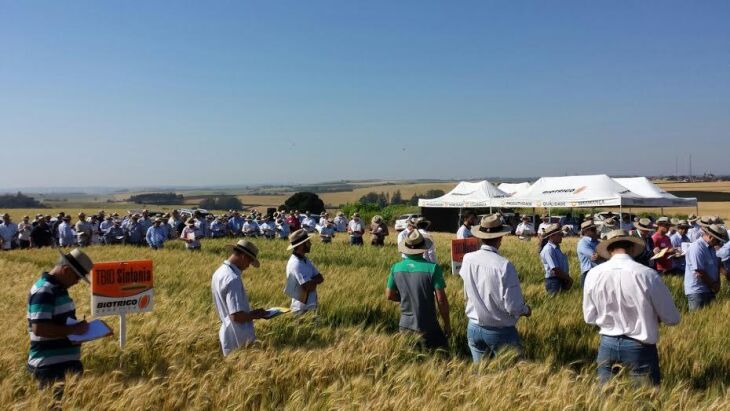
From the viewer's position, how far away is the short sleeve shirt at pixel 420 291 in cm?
598

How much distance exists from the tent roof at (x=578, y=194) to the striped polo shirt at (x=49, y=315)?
22.1 metres

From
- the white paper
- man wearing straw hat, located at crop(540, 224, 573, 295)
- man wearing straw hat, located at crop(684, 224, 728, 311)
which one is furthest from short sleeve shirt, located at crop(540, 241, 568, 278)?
the white paper

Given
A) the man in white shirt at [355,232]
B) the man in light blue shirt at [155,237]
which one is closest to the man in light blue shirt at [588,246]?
the man in white shirt at [355,232]

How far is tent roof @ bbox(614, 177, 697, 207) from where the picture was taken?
78.7ft

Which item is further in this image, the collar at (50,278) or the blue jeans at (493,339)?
the blue jeans at (493,339)

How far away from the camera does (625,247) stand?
5078 mm

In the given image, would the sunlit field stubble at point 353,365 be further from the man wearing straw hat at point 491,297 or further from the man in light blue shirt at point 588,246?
the man in light blue shirt at point 588,246

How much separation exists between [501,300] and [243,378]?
2459mm

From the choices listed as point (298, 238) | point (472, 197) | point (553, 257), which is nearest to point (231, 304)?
point (298, 238)

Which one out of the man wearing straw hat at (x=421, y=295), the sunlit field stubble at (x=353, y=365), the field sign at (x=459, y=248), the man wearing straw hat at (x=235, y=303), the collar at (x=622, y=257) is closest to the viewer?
the sunlit field stubble at (x=353, y=365)

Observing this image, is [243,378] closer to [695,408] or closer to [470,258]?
[470,258]

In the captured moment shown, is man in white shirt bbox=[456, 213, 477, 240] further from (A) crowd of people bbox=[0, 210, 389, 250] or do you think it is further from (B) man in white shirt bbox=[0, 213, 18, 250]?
(B) man in white shirt bbox=[0, 213, 18, 250]

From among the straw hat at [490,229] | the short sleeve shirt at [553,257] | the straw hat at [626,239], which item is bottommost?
the short sleeve shirt at [553,257]

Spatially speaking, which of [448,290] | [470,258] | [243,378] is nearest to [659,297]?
[470,258]
